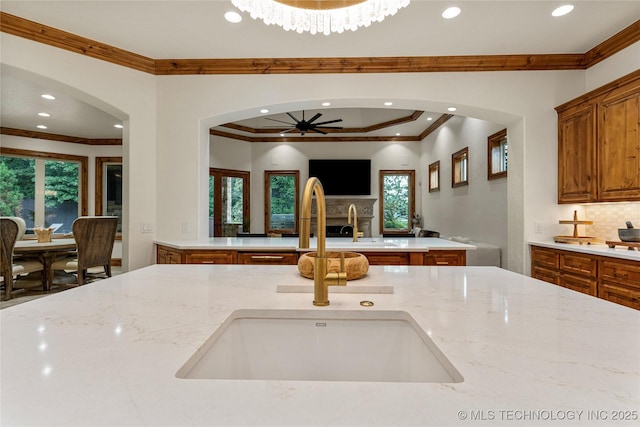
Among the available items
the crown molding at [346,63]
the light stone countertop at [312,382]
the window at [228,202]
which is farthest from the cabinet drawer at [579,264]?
the window at [228,202]

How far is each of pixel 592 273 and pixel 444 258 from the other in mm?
1126

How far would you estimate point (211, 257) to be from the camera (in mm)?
3084

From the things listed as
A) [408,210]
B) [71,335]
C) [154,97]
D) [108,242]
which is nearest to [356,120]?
[408,210]

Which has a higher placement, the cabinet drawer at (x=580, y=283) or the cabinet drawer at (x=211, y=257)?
the cabinet drawer at (x=211, y=257)

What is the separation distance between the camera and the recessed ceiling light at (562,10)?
2.54 m

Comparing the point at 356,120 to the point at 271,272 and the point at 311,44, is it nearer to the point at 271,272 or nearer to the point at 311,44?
the point at 311,44

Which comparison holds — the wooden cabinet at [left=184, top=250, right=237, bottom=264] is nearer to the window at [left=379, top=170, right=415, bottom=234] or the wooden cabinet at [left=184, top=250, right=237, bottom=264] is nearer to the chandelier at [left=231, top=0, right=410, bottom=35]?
the chandelier at [left=231, top=0, right=410, bottom=35]

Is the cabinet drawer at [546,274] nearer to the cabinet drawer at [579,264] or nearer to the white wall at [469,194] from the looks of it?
the cabinet drawer at [579,264]

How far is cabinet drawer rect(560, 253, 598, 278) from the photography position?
262 cm

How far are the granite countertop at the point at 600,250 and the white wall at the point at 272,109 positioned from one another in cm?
30

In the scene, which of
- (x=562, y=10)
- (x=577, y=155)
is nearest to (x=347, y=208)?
(x=577, y=155)

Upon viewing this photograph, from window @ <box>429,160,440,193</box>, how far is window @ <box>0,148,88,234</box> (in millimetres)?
7394

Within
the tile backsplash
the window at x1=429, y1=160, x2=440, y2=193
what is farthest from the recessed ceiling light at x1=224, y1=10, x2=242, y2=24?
the window at x1=429, y1=160, x2=440, y2=193

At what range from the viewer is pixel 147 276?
1418 mm
